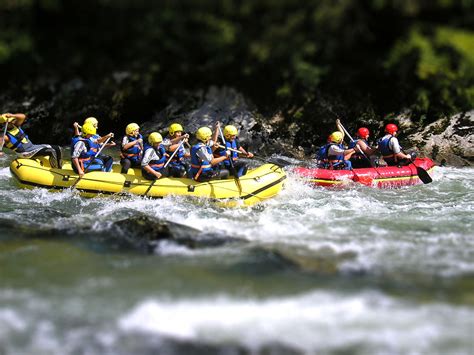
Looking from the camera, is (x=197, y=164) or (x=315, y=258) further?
(x=197, y=164)

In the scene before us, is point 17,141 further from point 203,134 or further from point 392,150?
point 392,150

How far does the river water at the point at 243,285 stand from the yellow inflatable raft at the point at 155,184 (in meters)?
0.71

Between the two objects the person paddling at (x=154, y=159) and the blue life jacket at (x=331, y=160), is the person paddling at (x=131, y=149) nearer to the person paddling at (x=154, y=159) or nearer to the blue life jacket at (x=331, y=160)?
the person paddling at (x=154, y=159)

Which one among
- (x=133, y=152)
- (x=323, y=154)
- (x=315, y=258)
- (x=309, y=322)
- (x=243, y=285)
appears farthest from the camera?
(x=323, y=154)

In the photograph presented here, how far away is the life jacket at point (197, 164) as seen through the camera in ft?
35.0

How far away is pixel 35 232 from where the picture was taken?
28.4 feet

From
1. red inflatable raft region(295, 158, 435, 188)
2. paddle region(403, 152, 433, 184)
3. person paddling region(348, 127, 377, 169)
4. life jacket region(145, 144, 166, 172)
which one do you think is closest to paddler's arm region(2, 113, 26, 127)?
life jacket region(145, 144, 166, 172)

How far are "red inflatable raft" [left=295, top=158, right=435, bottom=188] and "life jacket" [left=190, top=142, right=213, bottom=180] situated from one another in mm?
2275

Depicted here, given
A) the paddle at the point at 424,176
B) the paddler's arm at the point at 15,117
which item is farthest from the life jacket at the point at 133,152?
the paddle at the point at 424,176

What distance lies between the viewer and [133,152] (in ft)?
37.8

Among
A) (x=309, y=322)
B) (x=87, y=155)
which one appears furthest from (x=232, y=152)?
(x=309, y=322)

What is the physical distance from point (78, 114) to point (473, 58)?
441 inches

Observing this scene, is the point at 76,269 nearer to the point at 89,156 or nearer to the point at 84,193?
the point at 84,193

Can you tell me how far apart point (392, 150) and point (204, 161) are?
4.76m
